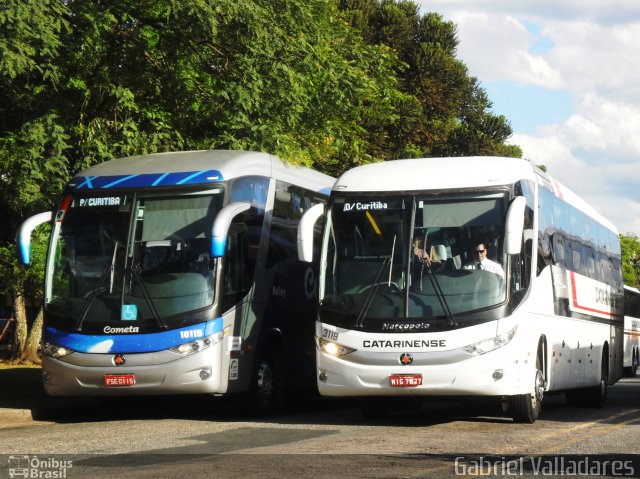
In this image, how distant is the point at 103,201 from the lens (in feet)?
55.9

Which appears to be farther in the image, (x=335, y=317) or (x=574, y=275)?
(x=574, y=275)

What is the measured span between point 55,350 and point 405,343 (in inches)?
186

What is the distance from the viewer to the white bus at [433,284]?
15.5 m

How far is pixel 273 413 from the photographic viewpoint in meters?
18.6

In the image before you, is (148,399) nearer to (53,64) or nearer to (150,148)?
(150,148)

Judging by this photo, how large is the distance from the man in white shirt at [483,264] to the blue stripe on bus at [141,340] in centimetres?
344

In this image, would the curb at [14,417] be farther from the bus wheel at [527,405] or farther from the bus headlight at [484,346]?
the bus wheel at [527,405]

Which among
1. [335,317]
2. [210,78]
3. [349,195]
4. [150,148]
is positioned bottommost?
[335,317]

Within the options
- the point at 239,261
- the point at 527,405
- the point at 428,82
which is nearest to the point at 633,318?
the point at 428,82

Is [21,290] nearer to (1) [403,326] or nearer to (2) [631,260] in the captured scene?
(1) [403,326]

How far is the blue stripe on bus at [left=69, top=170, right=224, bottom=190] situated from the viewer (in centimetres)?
1695

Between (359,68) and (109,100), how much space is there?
4879 millimetres

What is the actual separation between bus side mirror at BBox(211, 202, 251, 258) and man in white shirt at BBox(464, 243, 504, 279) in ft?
10.2

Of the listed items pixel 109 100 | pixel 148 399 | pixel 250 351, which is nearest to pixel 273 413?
pixel 250 351
